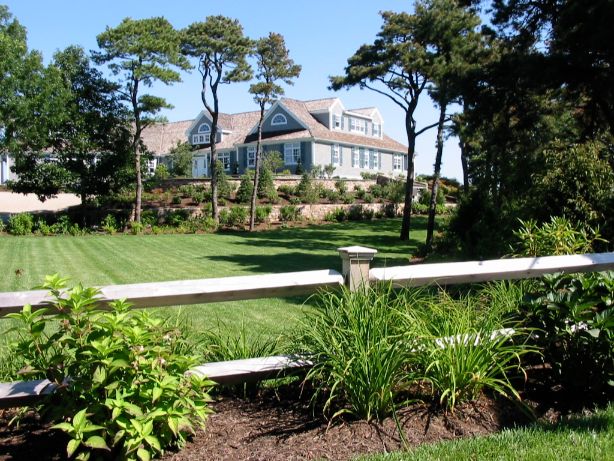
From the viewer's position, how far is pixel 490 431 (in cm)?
356

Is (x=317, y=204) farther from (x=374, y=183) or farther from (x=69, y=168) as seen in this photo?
(x=69, y=168)

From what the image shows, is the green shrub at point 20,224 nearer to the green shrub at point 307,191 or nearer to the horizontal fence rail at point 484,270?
the green shrub at point 307,191

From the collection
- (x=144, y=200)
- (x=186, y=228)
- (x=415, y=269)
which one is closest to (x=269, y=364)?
(x=415, y=269)

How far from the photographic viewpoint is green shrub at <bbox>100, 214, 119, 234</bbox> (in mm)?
24953

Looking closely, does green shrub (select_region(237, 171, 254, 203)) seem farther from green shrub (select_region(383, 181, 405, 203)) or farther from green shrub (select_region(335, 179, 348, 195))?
green shrub (select_region(383, 181, 405, 203))

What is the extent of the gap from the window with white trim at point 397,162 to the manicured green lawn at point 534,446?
4877 cm

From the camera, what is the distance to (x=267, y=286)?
3.79 metres

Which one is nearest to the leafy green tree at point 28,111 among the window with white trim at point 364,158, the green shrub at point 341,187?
the green shrub at point 341,187

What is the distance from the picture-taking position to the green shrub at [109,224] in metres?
25.0

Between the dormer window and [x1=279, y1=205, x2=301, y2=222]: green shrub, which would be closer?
[x1=279, y1=205, x2=301, y2=222]: green shrub

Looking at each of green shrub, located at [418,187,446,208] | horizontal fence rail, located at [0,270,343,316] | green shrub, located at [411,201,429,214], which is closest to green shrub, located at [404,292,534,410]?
horizontal fence rail, located at [0,270,343,316]

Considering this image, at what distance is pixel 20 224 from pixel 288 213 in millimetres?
12410

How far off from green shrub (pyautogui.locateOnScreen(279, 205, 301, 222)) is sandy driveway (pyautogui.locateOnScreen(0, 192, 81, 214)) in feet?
35.3

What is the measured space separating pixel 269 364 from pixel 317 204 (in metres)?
27.6
